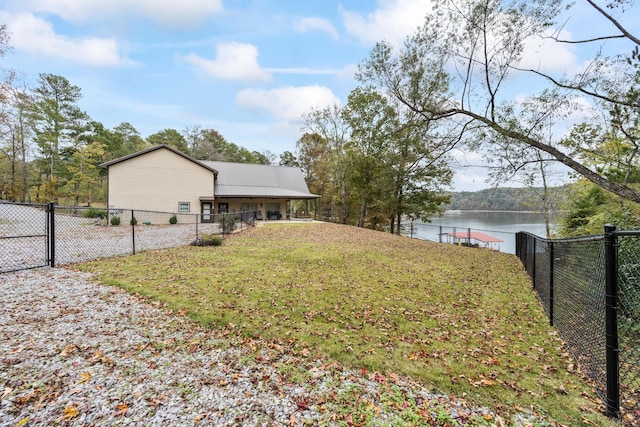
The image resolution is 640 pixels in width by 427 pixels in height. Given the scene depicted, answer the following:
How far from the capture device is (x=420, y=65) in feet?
30.8

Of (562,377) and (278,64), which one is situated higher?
(278,64)

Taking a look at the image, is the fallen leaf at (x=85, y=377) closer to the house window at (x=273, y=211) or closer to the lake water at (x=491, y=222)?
the house window at (x=273, y=211)

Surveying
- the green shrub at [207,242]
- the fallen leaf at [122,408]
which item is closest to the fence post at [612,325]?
the fallen leaf at [122,408]

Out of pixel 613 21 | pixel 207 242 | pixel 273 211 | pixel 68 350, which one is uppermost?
pixel 613 21

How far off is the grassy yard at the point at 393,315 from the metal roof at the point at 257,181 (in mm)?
15992

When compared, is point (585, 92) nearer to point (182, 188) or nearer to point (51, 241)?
point (51, 241)

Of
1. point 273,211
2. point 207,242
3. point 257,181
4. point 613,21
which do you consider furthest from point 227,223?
point 613,21

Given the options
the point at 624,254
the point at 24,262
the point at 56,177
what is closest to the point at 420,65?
the point at 624,254

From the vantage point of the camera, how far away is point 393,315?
4.65 metres

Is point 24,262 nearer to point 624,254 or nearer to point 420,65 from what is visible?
point 624,254

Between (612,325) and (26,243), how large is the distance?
45.3 feet

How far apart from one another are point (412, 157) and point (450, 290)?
10.1 meters

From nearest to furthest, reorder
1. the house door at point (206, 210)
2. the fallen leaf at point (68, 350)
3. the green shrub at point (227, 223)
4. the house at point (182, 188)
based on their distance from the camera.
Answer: the fallen leaf at point (68, 350), the green shrub at point (227, 223), the house at point (182, 188), the house door at point (206, 210)

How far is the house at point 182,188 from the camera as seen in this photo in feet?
65.3
